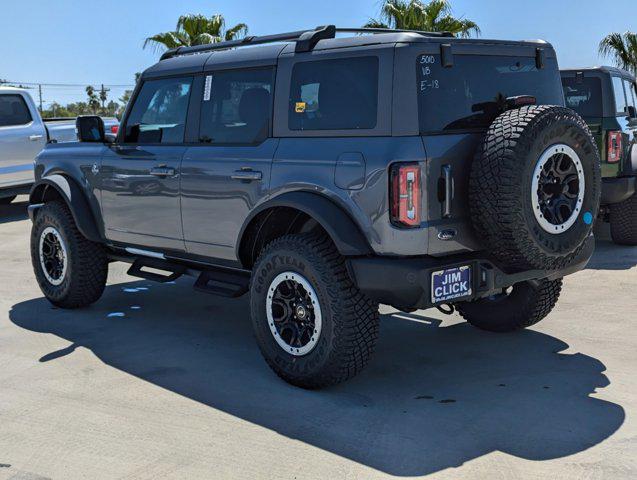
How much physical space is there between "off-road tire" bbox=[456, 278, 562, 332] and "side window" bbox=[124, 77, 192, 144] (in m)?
2.27

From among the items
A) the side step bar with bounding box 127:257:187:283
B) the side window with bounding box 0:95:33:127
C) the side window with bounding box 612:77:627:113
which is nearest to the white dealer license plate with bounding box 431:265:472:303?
the side step bar with bounding box 127:257:187:283

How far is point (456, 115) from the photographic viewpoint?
4367 mm

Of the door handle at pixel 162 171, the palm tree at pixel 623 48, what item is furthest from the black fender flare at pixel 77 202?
the palm tree at pixel 623 48

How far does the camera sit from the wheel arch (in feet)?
14.1

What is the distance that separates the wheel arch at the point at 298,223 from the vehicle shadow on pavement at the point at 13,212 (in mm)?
8438

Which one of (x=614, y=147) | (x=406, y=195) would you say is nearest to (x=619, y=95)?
(x=614, y=147)

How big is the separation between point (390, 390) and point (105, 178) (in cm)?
279

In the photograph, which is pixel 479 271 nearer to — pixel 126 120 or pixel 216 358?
pixel 216 358

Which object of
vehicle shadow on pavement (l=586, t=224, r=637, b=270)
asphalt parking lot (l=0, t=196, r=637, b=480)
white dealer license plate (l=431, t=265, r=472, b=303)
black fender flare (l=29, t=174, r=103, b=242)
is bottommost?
asphalt parking lot (l=0, t=196, r=637, b=480)

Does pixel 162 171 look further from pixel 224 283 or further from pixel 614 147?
pixel 614 147

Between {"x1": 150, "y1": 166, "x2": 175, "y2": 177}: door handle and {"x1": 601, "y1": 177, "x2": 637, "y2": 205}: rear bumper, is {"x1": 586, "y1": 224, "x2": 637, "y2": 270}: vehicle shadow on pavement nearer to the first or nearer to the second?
{"x1": 601, "y1": 177, "x2": 637, "y2": 205}: rear bumper

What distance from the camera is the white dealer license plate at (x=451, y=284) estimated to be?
164 inches

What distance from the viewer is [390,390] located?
15.1ft

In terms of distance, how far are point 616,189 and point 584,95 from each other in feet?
3.90
